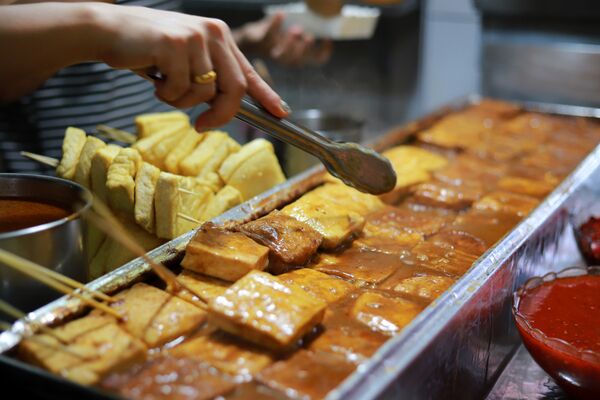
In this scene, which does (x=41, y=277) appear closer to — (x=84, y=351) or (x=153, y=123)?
(x=84, y=351)

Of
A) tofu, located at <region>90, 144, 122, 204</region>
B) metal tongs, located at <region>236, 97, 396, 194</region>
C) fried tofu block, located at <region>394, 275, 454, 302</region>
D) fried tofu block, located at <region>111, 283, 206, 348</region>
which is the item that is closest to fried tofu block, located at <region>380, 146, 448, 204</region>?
metal tongs, located at <region>236, 97, 396, 194</region>

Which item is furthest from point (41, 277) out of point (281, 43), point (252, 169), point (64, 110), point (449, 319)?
point (281, 43)

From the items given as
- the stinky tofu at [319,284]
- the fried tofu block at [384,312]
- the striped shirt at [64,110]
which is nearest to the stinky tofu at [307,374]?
the fried tofu block at [384,312]

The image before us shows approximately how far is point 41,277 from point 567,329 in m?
1.41

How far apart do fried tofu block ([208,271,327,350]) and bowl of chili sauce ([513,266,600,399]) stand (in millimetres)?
624

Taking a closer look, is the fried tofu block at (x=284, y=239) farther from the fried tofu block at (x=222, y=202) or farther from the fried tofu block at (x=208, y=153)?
the fried tofu block at (x=208, y=153)

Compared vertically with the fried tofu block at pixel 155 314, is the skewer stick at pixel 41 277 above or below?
above

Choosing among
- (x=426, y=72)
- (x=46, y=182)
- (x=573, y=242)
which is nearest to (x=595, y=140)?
(x=573, y=242)

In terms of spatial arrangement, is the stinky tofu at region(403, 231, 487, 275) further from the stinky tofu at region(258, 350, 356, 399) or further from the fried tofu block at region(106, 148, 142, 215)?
the fried tofu block at region(106, 148, 142, 215)

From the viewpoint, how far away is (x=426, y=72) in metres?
5.66

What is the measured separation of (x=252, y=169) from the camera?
8.25ft

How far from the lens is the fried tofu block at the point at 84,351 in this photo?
4.57ft

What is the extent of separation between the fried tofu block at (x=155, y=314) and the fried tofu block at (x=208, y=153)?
2.43 ft

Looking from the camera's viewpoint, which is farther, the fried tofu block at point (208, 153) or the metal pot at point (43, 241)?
the fried tofu block at point (208, 153)
